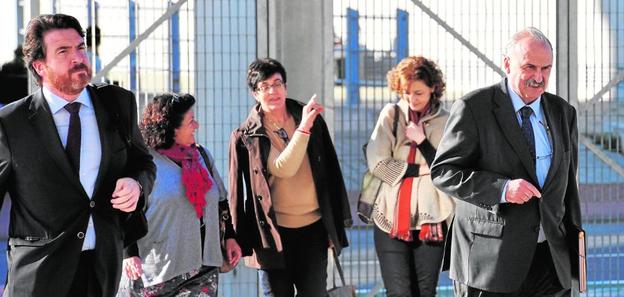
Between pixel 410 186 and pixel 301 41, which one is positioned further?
pixel 301 41

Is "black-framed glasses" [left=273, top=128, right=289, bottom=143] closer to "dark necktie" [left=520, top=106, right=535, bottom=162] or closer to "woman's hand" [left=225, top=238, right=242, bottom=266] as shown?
"woman's hand" [left=225, top=238, right=242, bottom=266]

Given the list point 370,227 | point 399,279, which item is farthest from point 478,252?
point 370,227

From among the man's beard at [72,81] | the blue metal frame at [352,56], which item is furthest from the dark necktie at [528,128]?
the blue metal frame at [352,56]

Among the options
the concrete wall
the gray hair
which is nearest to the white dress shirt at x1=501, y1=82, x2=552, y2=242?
the gray hair

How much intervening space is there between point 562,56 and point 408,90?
1.41 metres

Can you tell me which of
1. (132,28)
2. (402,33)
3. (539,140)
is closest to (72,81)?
(539,140)

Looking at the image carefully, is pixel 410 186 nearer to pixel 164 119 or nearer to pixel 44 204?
pixel 164 119

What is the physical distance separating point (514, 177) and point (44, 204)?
1.86 m

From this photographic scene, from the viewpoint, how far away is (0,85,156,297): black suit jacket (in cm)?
420

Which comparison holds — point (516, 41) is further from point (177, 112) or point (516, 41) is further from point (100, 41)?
point (100, 41)

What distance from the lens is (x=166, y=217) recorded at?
6.00 meters

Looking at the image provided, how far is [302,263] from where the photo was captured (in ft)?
20.7

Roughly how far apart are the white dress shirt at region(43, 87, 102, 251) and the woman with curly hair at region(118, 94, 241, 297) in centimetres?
154

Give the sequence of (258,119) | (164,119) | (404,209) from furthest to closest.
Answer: (404,209), (258,119), (164,119)
